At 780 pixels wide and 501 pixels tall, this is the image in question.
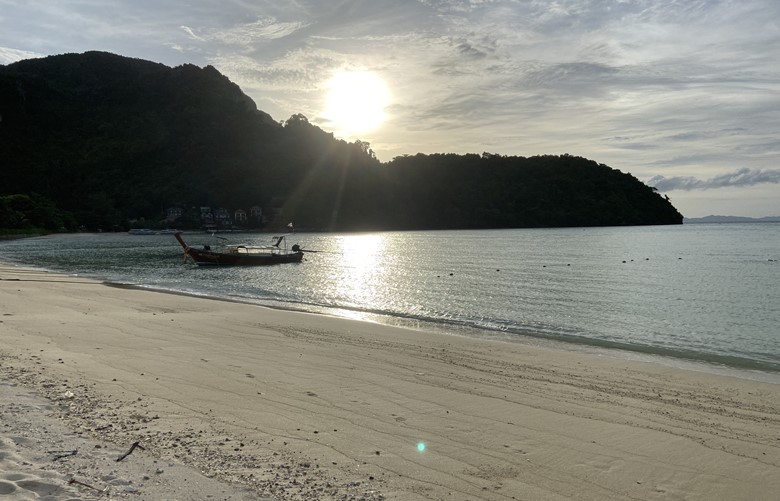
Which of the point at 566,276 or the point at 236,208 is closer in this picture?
the point at 566,276

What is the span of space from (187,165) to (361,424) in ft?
602

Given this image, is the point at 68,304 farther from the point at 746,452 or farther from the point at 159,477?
the point at 746,452

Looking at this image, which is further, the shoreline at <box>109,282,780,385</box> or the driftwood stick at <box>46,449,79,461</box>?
the shoreline at <box>109,282,780,385</box>

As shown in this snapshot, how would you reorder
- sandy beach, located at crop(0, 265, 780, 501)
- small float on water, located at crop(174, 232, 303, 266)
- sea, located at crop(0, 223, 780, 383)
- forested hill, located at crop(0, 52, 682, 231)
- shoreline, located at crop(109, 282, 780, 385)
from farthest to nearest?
forested hill, located at crop(0, 52, 682, 231) < small float on water, located at crop(174, 232, 303, 266) < sea, located at crop(0, 223, 780, 383) < shoreline, located at crop(109, 282, 780, 385) < sandy beach, located at crop(0, 265, 780, 501)

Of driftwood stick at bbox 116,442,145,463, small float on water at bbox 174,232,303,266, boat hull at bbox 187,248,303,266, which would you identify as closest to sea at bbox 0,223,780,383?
boat hull at bbox 187,248,303,266

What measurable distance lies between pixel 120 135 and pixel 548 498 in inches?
7465

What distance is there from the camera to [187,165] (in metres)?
174

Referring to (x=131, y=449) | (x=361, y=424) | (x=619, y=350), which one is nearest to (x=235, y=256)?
(x=619, y=350)

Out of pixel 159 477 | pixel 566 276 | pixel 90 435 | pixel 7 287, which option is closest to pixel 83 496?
pixel 159 477

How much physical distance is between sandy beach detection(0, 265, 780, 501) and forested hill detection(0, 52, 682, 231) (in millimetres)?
150666

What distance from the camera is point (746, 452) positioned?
626 centimetres

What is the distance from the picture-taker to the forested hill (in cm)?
15562

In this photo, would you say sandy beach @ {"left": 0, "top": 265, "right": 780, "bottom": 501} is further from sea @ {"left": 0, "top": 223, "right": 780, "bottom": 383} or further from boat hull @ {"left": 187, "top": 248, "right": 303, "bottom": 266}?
boat hull @ {"left": 187, "top": 248, "right": 303, "bottom": 266}

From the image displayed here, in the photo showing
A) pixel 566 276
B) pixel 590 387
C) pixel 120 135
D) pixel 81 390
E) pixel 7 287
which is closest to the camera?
pixel 81 390
